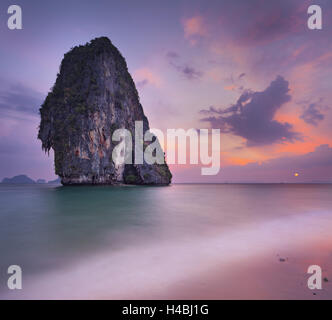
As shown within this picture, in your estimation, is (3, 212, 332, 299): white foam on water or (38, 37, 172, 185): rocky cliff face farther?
(38, 37, 172, 185): rocky cliff face

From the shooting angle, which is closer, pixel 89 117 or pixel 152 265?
pixel 152 265

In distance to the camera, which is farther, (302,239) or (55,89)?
(55,89)

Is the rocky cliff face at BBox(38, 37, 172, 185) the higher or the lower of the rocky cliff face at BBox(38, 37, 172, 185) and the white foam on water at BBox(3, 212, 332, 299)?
the higher

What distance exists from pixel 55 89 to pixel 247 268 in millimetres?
50823

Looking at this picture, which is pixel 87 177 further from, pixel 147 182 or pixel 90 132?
pixel 147 182

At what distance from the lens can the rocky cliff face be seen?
118 ft

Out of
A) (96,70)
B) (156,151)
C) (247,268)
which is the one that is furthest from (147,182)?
(247,268)

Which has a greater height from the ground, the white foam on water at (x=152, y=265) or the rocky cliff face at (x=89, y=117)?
A: the rocky cliff face at (x=89, y=117)

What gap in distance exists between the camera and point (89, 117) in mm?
37250

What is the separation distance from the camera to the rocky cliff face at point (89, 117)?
118ft

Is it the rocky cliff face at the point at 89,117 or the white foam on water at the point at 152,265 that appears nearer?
the white foam on water at the point at 152,265

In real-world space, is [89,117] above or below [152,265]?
above

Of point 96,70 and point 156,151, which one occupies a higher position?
point 96,70

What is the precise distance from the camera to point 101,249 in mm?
4297
